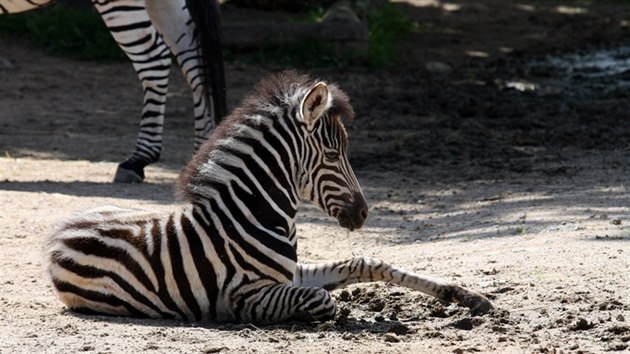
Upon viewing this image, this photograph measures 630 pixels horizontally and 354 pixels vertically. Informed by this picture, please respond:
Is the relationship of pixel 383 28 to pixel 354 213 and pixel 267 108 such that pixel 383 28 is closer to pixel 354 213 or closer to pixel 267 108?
pixel 354 213

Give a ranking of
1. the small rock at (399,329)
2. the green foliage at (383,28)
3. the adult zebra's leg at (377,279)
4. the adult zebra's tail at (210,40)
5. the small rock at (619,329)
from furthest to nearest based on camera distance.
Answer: the green foliage at (383,28) → the adult zebra's tail at (210,40) → the adult zebra's leg at (377,279) → the small rock at (399,329) → the small rock at (619,329)

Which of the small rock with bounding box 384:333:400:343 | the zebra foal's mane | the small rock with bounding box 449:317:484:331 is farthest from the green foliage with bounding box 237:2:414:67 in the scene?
the small rock with bounding box 384:333:400:343

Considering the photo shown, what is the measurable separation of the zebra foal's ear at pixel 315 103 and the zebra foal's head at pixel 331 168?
3 centimetres

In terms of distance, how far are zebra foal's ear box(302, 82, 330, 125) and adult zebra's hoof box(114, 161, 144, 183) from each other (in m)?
4.76

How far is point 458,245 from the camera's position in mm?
8023

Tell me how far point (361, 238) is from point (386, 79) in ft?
23.3

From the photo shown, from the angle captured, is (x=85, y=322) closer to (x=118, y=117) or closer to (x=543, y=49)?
(x=118, y=117)

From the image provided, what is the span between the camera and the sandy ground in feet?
19.3

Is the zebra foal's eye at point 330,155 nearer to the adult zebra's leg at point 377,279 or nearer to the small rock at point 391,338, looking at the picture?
the adult zebra's leg at point 377,279

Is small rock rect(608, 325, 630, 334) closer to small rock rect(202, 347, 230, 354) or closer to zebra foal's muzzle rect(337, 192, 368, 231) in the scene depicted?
zebra foal's muzzle rect(337, 192, 368, 231)

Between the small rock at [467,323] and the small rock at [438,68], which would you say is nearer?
the small rock at [467,323]

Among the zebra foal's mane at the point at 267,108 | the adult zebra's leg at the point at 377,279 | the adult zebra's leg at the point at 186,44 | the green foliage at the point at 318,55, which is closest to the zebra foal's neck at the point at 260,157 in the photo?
the zebra foal's mane at the point at 267,108

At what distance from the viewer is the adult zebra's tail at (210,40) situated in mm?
11250

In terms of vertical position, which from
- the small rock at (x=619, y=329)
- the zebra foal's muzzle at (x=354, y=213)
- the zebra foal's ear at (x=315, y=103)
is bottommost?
the small rock at (x=619, y=329)
